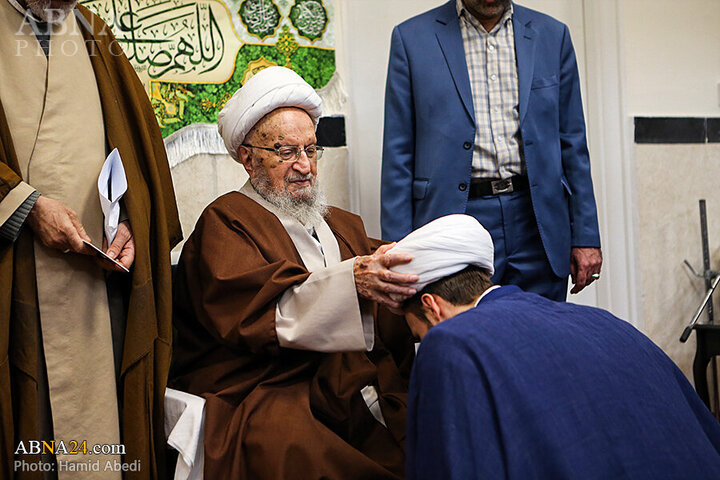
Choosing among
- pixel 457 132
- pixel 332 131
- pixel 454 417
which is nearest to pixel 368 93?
pixel 332 131

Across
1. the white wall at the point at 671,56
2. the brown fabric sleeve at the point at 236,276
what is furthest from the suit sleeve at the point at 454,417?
the white wall at the point at 671,56

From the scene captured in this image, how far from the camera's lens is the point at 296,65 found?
3650mm

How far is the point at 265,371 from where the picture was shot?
8.06 feet

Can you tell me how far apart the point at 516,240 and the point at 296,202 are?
37.9 inches

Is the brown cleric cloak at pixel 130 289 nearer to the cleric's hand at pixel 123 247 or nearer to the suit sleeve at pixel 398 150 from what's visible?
the cleric's hand at pixel 123 247

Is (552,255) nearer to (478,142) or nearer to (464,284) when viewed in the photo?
(478,142)

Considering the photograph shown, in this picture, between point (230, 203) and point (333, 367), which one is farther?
point (230, 203)

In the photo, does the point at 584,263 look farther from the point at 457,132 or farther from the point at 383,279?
the point at 383,279

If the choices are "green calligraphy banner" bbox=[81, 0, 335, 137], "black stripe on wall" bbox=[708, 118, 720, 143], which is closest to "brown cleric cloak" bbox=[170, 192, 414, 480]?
"green calligraphy banner" bbox=[81, 0, 335, 137]

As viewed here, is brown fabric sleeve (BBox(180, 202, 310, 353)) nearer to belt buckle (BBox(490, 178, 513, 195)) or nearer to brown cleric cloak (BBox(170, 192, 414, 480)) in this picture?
brown cleric cloak (BBox(170, 192, 414, 480))

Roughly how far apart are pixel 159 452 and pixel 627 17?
11.2 ft

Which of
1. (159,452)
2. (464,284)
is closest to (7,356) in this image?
(159,452)

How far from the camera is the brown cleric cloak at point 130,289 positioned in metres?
2.27

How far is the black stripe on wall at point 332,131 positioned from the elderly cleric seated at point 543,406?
2136 millimetres
